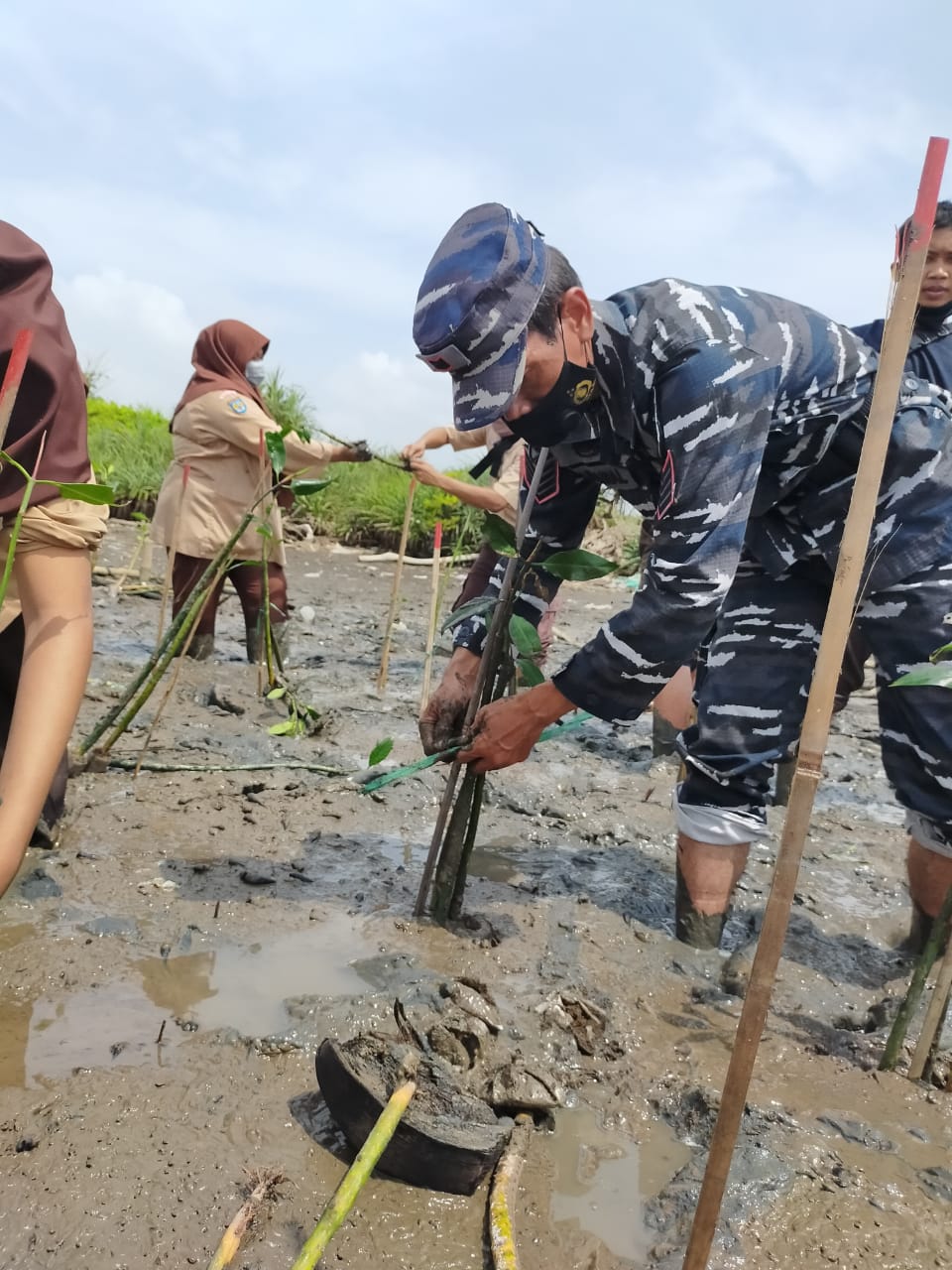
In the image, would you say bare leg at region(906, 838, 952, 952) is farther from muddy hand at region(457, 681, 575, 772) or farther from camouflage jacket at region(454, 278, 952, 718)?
muddy hand at region(457, 681, 575, 772)

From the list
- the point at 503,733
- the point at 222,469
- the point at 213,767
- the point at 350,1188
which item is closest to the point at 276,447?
the point at 213,767

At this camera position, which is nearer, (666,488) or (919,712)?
(666,488)

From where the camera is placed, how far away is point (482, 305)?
69.4 inches

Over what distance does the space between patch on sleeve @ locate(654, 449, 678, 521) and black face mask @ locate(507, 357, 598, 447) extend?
0.21m

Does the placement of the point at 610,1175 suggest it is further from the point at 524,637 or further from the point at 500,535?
the point at 500,535

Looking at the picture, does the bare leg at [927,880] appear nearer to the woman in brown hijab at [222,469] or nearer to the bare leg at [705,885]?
the bare leg at [705,885]

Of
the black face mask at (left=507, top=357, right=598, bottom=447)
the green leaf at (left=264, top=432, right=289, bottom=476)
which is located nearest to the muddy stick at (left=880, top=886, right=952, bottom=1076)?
the black face mask at (left=507, top=357, right=598, bottom=447)

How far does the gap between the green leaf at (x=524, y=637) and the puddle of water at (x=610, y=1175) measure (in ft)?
3.03

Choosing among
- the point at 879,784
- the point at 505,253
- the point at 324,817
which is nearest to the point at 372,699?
the point at 324,817

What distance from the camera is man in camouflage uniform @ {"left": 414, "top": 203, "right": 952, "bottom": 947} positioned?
185cm

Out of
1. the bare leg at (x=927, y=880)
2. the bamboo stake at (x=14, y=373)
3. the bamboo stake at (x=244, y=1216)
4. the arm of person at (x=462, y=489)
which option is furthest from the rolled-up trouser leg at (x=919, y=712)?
the arm of person at (x=462, y=489)

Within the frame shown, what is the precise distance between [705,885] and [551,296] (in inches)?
57.8

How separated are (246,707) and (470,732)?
92.2 inches

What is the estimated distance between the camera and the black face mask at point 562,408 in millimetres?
1930
